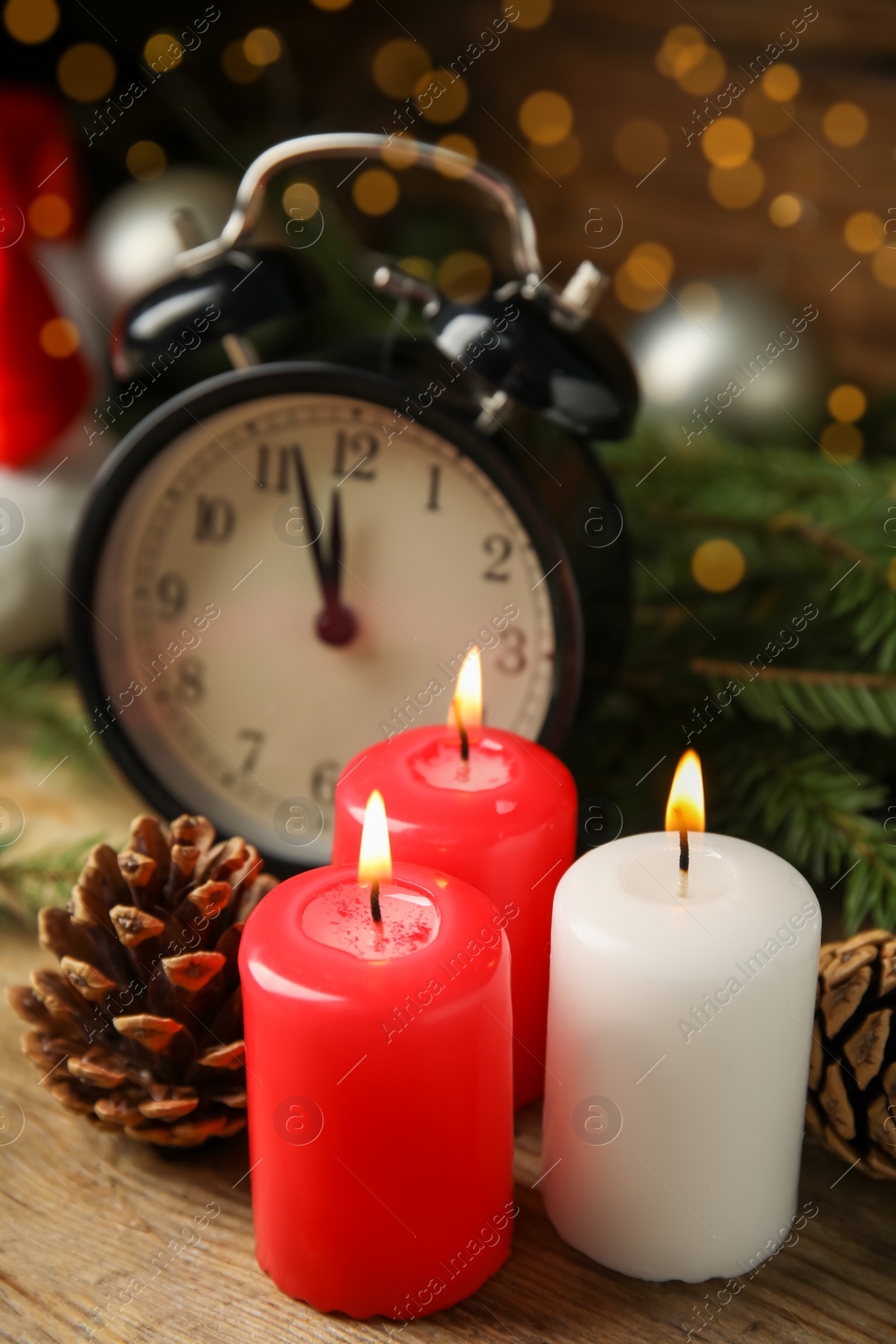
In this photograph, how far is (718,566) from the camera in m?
1.09

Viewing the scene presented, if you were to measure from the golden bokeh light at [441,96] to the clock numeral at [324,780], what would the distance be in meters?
0.99

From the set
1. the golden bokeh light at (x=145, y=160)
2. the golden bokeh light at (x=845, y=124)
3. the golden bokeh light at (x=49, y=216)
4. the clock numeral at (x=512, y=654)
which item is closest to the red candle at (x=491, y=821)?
the clock numeral at (x=512, y=654)

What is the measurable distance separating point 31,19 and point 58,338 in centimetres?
49

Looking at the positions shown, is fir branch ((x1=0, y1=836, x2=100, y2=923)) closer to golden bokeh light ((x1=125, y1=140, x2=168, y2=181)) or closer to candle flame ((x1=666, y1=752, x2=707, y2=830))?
candle flame ((x1=666, y1=752, x2=707, y2=830))

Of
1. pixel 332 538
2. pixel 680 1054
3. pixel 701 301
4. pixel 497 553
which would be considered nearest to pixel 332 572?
pixel 332 538

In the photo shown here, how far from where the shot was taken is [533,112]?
4.95 feet

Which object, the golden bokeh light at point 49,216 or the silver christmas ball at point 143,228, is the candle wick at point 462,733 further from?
the golden bokeh light at point 49,216

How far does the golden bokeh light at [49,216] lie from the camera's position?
1233 mm

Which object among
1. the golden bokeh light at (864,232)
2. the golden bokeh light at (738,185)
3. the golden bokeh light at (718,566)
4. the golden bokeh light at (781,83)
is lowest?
the golden bokeh light at (864,232)

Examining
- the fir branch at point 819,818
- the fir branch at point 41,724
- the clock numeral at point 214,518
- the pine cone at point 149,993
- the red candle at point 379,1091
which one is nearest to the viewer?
the red candle at point 379,1091

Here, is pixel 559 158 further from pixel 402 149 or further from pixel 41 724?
pixel 41 724

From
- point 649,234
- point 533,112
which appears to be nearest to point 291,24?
point 533,112

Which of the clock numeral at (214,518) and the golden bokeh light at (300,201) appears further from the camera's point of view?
the golden bokeh light at (300,201)

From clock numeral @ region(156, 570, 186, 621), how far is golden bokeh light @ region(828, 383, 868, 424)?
Result: 73 centimetres
